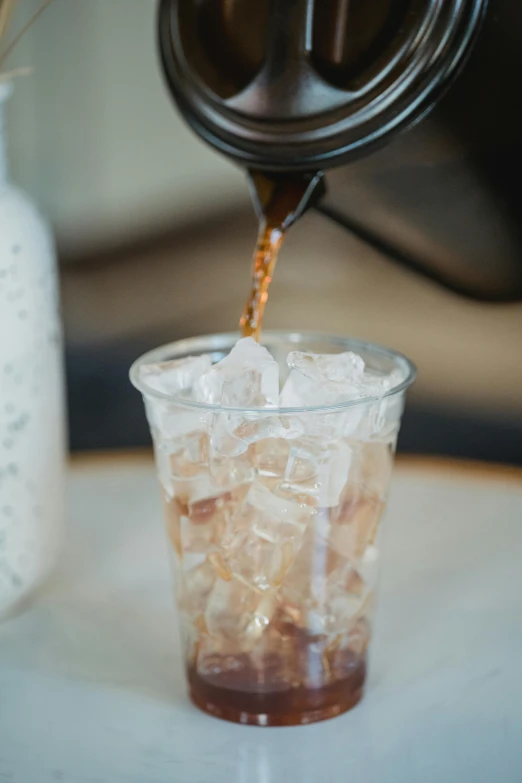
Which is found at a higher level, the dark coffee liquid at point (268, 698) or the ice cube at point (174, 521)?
the ice cube at point (174, 521)

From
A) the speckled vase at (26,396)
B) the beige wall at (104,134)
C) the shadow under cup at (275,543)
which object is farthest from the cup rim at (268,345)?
the beige wall at (104,134)

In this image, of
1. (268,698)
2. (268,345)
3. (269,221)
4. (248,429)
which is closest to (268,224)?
(269,221)

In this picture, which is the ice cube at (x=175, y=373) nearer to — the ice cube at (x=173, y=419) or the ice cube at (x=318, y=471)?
the ice cube at (x=173, y=419)

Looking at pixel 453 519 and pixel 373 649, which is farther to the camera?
pixel 453 519

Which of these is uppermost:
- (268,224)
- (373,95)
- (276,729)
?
(373,95)

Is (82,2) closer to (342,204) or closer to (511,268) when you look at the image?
(342,204)

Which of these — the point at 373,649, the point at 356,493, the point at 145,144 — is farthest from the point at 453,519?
the point at 145,144

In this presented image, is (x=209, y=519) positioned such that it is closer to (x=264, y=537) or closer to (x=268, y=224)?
(x=264, y=537)
